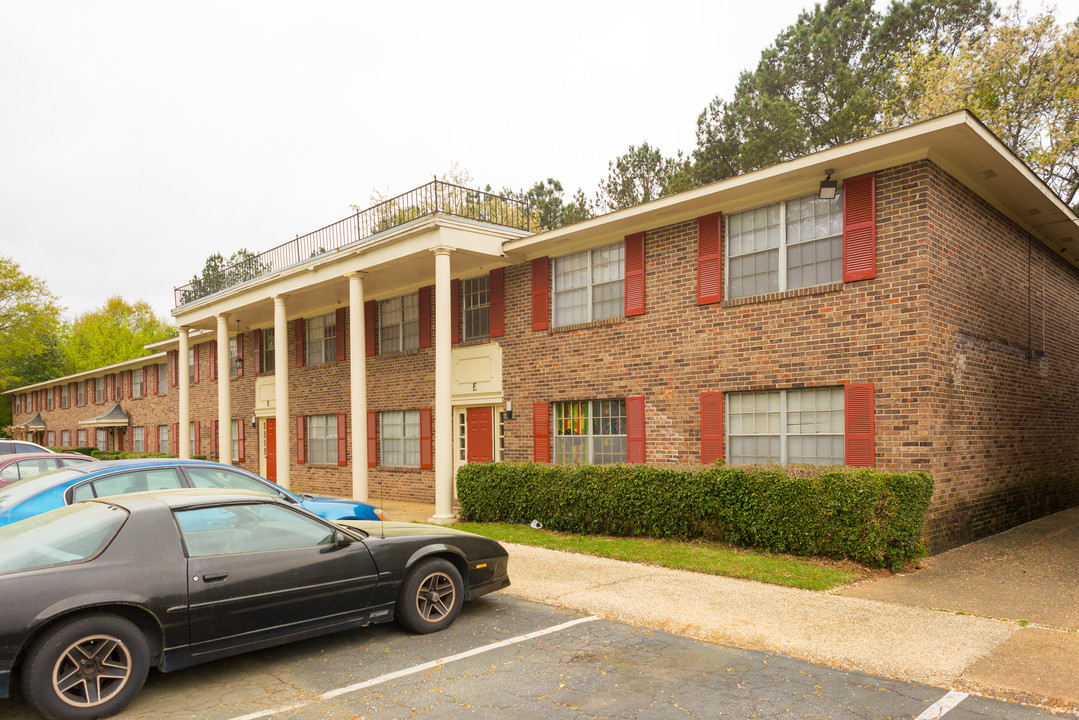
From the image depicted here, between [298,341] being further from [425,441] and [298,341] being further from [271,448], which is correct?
[425,441]

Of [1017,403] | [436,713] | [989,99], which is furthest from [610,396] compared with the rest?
[989,99]

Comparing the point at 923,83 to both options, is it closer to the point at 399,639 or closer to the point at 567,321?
the point at 567,321

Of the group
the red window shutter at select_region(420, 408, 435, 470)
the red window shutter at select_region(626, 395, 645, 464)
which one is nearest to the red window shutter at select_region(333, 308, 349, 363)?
the red window shutter at select_region(420, 408, 435, 470)

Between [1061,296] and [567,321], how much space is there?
938cm

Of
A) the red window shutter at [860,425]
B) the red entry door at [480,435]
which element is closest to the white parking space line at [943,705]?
the red window shutter at [860,425]

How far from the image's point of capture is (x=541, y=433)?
1374 centimetres

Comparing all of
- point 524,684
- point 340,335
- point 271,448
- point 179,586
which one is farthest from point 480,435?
point 179,586

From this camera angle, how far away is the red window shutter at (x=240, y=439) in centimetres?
2306

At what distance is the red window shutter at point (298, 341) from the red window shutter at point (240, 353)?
3882mm

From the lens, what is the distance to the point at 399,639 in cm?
568

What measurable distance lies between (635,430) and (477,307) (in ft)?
17.1

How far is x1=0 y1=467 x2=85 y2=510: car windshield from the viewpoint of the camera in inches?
275

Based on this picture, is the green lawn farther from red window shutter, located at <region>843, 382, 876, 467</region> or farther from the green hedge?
red window shutter, located at <region>843, 382, 876, 467</region>

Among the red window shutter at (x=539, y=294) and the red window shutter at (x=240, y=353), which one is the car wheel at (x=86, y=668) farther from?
the red window shutter at (x=240, y=353)
